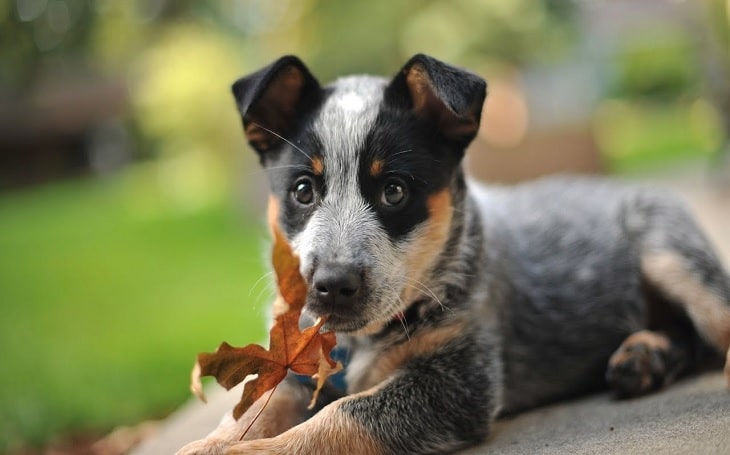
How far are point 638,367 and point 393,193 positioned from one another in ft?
Result: 4.35

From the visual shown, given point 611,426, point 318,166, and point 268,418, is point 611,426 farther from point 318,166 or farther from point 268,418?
point 318,166

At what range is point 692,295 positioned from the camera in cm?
362

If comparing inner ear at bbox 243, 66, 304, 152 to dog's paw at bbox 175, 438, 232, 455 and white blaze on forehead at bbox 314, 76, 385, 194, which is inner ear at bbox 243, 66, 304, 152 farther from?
dog's paw at bbox 175, 438, 232, 455

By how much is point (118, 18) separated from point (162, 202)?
35.2ft

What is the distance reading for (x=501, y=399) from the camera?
3223 mm

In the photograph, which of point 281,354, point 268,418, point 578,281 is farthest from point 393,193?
point 578,281

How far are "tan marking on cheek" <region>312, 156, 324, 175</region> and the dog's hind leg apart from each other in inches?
59.5

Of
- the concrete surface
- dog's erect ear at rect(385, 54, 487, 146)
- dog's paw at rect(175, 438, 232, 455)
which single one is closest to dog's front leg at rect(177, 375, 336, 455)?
dog's paw at rect(175, 438, 232, 455)

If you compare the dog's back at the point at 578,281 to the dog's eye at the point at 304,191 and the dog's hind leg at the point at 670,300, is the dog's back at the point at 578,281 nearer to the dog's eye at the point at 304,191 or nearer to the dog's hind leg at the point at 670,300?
the dog's hind leg at the point at 670,300

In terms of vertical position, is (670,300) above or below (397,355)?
below

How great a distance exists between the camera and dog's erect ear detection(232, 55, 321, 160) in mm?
3172

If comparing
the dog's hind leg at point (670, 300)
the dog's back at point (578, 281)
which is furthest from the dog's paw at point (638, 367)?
the dog's back at point (578, 281)

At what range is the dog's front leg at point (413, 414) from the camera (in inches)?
104

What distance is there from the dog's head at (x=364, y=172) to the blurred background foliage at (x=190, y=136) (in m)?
0.53
